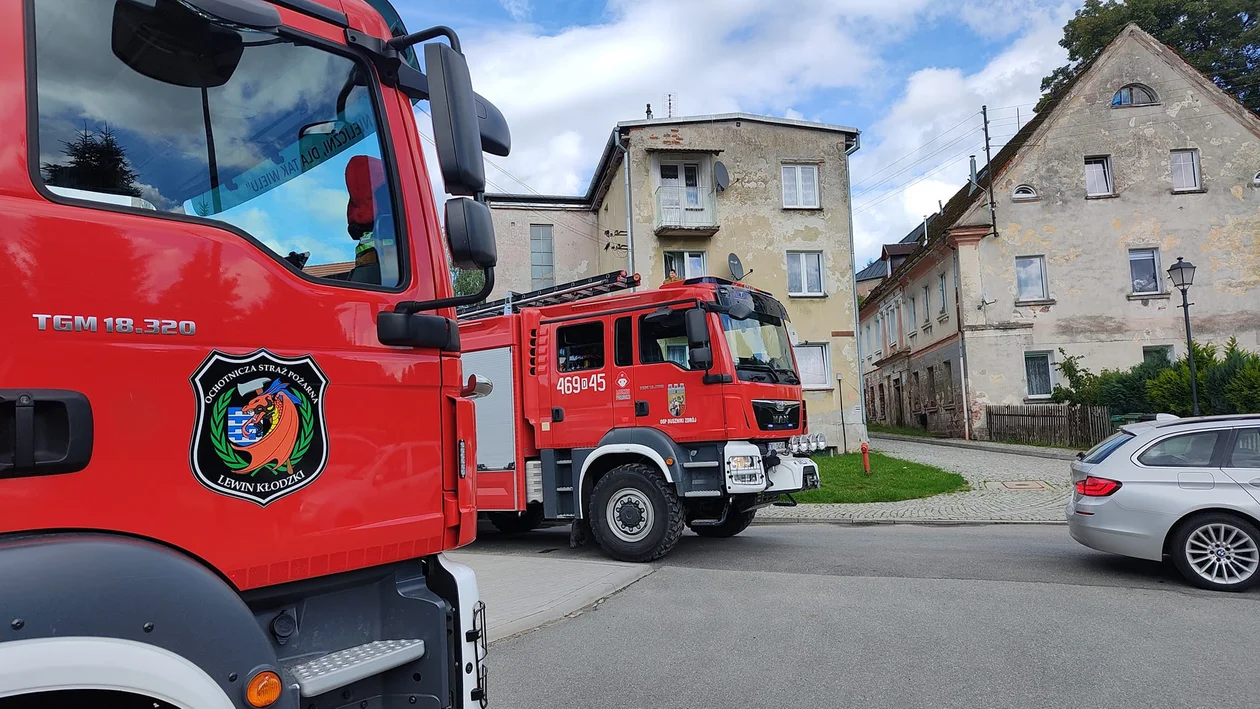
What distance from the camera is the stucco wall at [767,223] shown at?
2473 centimetres

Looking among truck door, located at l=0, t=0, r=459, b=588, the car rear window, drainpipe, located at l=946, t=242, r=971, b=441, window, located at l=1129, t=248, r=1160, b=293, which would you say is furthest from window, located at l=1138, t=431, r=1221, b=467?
window, located at l=1129, t=248, r=1160, b=293

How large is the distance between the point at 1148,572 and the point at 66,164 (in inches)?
349

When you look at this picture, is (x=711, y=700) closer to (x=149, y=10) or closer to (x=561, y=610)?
(x=561, y=610)

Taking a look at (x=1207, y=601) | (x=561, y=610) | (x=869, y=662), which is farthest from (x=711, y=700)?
(x=1207, y=601)

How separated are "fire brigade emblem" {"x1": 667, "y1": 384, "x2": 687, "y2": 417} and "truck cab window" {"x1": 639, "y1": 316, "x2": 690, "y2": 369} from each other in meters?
0.24

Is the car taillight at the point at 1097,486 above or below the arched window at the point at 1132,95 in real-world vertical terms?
below

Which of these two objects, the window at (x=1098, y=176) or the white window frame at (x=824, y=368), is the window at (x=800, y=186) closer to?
the white window frame at (x=824, y=368)

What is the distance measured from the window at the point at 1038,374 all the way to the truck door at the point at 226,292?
2598 cm

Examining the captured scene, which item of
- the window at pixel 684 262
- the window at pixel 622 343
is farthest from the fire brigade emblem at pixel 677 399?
the window at pixel 684 262

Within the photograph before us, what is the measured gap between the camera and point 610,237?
27469mm

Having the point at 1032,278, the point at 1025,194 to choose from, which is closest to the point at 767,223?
the point at 1025,194

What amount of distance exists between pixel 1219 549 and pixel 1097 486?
3.34 feet

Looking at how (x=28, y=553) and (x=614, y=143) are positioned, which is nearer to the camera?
(x=28, y=553)

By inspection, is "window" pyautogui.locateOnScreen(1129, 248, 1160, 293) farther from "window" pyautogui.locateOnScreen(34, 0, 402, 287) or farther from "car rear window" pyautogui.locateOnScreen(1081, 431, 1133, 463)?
"window" pyautogui.locateOnScreen(34, 0, 402, 287)
